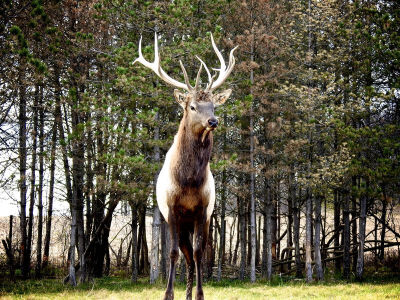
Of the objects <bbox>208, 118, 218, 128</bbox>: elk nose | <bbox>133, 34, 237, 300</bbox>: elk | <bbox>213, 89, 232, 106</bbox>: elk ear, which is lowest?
<bbox>133, 34, 237, 300</bbox>: elk

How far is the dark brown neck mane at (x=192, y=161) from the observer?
4.51 metres

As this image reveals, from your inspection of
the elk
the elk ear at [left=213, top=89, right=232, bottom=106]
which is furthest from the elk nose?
the elk ear at [left=213, top=89, right=232, bottom=106]

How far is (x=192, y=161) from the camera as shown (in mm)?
4555

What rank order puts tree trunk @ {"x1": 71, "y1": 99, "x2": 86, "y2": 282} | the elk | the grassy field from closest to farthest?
the elk
the grassy field
tree trunk @ {"x1": 71, "y1": 99, "x2": 86, "y2": 282}

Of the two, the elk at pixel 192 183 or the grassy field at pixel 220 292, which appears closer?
the elk at pixel 192 183

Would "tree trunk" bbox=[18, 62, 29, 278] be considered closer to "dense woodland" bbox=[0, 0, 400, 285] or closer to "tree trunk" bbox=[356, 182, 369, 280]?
"dense woodland" bbox=[0, 0, 400, 285]

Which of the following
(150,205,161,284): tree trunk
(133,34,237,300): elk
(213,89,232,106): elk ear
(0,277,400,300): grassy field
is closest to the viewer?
(133,34,237,300): elk

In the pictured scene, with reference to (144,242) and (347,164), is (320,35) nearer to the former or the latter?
(347,164)

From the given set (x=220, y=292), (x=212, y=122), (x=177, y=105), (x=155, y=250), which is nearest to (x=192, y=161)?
(x=212, y=122)

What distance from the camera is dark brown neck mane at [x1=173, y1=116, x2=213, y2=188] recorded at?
14.8 feet

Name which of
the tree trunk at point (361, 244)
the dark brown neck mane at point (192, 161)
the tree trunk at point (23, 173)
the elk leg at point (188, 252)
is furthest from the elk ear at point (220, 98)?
the tree trunk at point (361, 244)

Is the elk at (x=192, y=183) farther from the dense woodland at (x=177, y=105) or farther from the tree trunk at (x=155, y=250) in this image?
the tree trunk at (x=155, y=250)

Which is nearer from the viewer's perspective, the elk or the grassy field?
the elk

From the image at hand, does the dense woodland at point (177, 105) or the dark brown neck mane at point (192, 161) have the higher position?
the dense woodland at point (177, 105)
